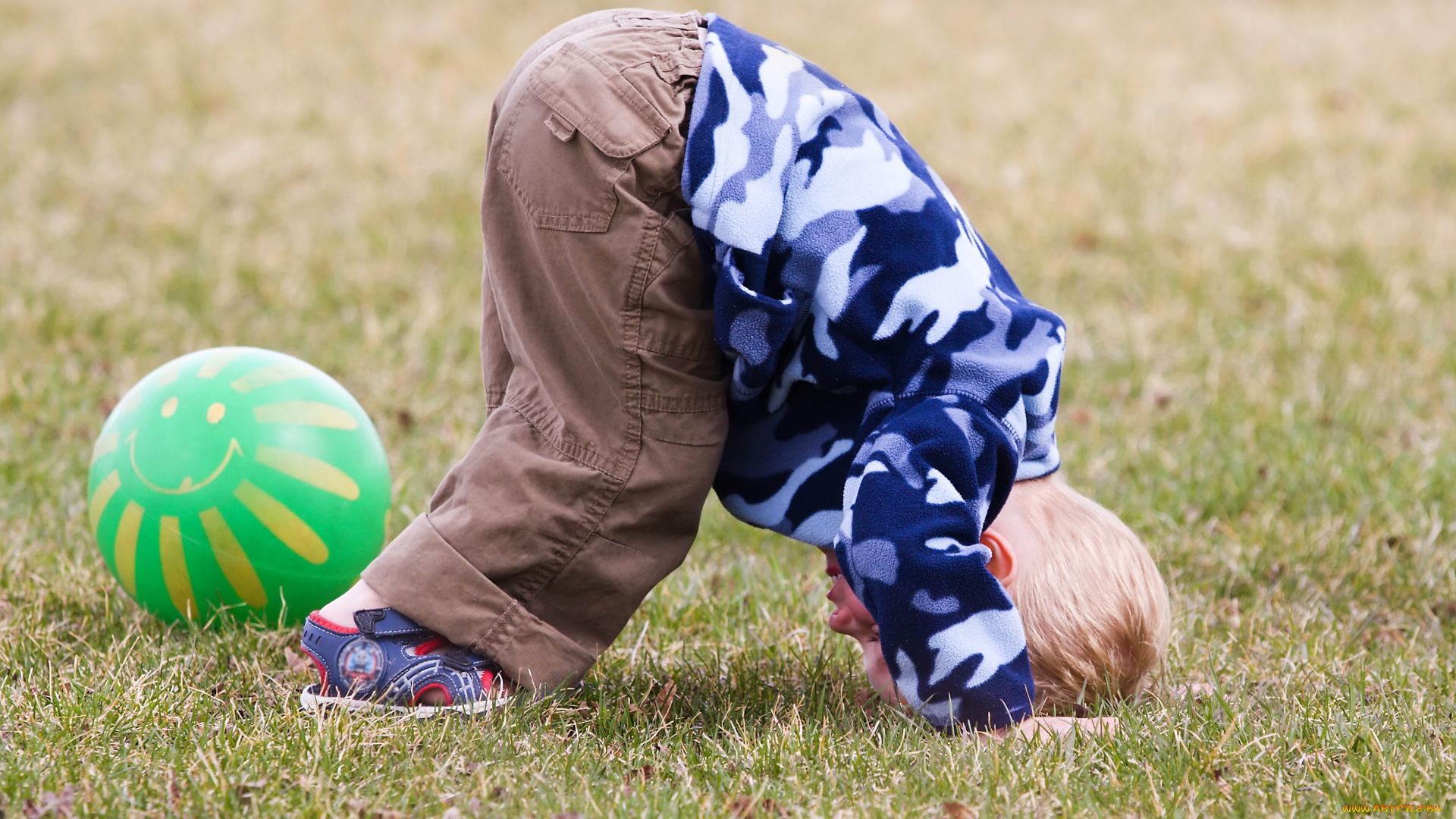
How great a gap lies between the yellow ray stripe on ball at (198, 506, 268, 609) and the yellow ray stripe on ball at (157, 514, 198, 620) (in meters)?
0.07

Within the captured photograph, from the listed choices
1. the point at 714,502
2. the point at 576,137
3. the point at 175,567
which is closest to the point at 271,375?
the point at 175,567

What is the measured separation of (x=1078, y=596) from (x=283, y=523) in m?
1.80

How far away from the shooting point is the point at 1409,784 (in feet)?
8.07

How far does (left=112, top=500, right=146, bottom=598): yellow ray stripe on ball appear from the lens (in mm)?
3203

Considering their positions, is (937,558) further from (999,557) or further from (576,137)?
(576,137)

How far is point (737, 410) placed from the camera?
2902 mm

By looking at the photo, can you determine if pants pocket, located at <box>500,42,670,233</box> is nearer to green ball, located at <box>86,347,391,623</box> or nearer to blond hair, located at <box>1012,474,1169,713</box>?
green ball, located at <box>86,347,391,623</box>

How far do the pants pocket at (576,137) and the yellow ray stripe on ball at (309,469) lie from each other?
2.97 feet

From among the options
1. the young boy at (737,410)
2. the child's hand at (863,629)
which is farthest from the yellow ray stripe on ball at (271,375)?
the child's hand at (863,629)

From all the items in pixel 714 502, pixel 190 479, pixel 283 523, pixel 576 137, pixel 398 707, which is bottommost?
pixel 714 502

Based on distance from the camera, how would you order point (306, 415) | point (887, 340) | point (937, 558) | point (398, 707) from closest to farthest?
point (937, 558)
point (887, 340)
point (398, 707)
point (306, 415)

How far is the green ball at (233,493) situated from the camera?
318 cm

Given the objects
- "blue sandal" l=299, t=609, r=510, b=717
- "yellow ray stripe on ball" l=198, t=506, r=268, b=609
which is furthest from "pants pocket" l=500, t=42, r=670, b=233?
"yellow ray stripe on ball" l=198, t=506, r=268, b=609

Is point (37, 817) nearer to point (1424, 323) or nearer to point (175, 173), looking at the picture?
point (1424, 323)
